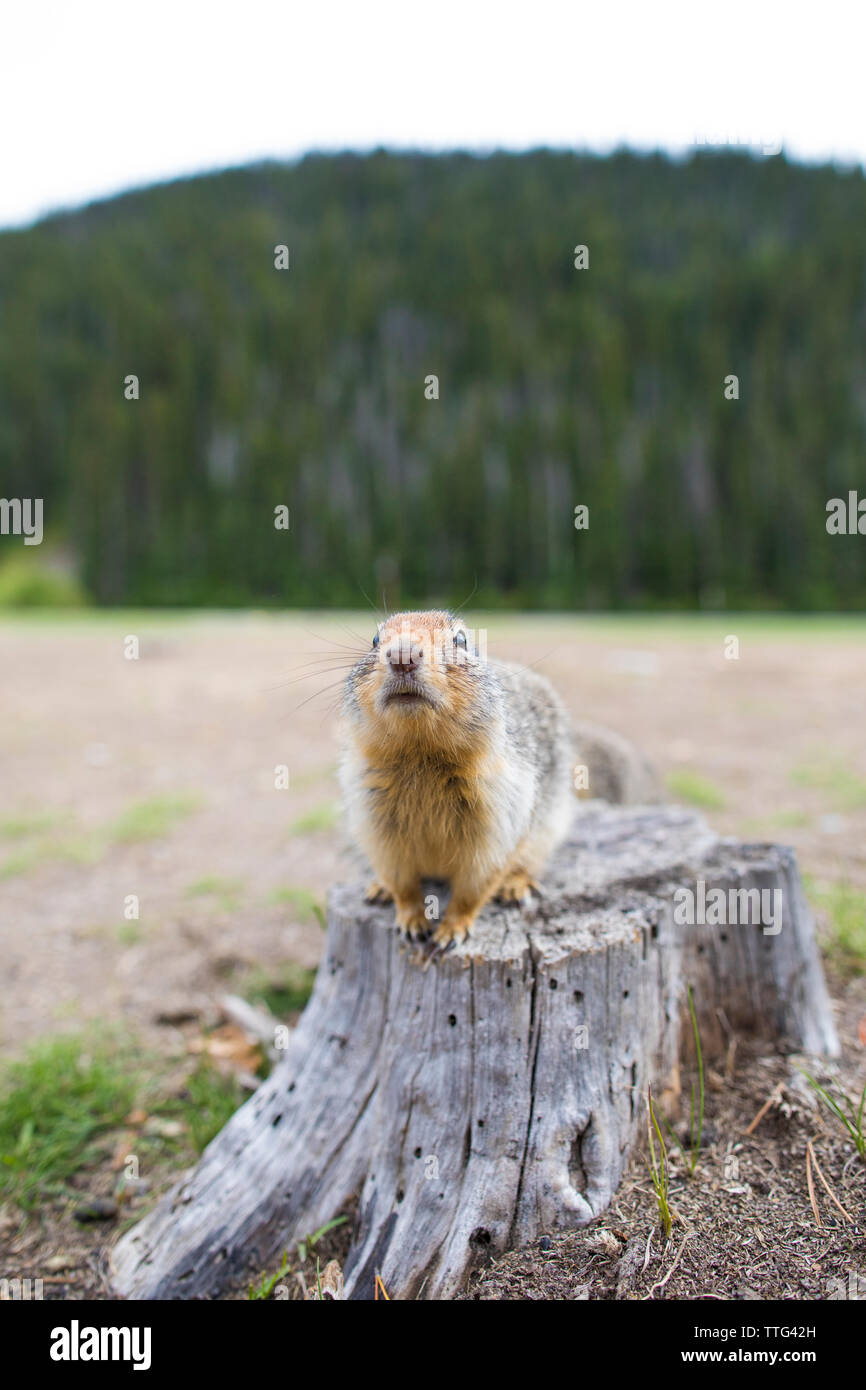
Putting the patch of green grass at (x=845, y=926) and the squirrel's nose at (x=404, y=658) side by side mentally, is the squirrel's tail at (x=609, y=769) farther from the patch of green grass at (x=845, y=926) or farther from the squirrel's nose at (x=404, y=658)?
the squirrel's nose at (x=404, y=658)

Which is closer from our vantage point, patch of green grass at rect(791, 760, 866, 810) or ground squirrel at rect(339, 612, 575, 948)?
ground squirrel at rect(339, 612, 575, 948)

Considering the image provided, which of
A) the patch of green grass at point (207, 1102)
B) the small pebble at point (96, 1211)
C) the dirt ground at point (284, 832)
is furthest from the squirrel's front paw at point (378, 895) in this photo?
the small pebble at point (96, 1211)

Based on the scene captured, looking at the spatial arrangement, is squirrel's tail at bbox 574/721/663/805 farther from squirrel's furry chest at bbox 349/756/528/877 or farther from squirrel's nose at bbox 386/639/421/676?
squirrel's nose at bbox 386/639/421/676

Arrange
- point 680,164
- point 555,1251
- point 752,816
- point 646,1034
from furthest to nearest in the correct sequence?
point 680,164 < point 752,816 < point 646,1034 < point 555,1251

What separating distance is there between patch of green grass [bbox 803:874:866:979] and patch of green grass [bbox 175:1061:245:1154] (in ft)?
10.9

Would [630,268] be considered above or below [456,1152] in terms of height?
above

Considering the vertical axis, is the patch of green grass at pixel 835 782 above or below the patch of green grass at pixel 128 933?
above

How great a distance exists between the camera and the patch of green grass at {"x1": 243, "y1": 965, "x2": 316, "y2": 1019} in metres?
5.24

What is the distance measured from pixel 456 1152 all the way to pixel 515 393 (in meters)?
62.5

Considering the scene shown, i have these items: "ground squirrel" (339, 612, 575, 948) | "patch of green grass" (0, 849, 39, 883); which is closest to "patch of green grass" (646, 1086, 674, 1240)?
"ground squirrel" (339, 612, 575, 948)

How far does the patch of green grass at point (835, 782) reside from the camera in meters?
8.10
